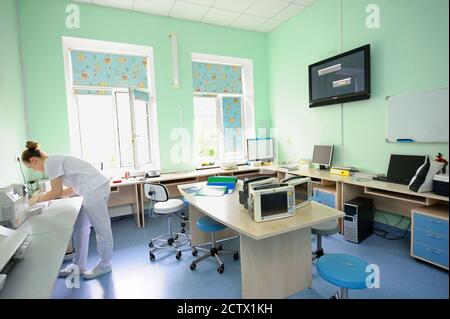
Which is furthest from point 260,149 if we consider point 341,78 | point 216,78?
point 341,78

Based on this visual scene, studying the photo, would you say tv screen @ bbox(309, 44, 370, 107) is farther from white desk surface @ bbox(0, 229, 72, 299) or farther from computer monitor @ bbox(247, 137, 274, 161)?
white desk surface @ bbox(0, 229, 72, 299)

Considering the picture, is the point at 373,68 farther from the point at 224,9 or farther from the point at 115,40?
the point at 115,40

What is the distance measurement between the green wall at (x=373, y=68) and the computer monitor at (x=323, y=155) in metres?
0.10

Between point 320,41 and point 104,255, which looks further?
point 320,41

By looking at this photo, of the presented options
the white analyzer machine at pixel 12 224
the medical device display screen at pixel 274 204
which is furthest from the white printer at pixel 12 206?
the medical device display screen at pixel 274 204

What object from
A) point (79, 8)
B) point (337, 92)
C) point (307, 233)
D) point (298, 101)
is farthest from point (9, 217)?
point (298, 101)

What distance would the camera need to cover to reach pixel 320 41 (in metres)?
3.49

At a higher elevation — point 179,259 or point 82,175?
point 82,175

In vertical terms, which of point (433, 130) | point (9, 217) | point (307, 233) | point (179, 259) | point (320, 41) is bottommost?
point (179, 259)

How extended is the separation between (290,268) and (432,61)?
57.3 inches

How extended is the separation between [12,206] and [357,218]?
304 centimetres

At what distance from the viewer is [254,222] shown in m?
1.44

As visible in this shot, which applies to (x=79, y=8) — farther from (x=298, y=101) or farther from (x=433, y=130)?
(x=433, y=130)

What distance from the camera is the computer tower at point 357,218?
2.43 metres
